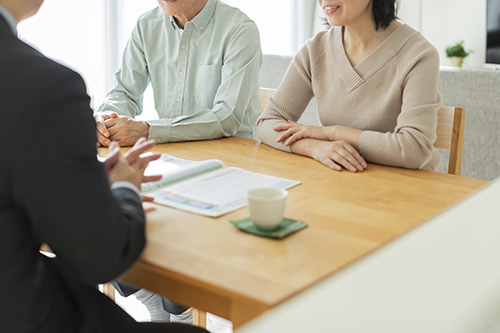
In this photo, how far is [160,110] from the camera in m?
2.06

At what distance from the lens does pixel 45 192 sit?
667 mm

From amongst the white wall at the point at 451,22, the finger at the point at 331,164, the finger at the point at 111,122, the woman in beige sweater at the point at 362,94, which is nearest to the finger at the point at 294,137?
the woman in beige sweater at the point at 362,94

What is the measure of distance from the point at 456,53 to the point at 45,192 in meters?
5.33

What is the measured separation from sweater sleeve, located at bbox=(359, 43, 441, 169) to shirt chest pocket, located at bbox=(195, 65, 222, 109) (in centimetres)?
69

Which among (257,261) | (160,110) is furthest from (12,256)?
(160,110)

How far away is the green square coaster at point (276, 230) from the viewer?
860 mm

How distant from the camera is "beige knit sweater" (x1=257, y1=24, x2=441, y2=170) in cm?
141

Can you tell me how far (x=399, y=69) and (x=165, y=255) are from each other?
1045mm

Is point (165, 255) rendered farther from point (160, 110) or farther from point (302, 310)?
point (160, 110)

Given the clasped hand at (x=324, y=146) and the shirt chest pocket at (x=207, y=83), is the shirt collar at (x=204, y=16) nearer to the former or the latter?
the shirt chest pocket at (x=207, y=83)

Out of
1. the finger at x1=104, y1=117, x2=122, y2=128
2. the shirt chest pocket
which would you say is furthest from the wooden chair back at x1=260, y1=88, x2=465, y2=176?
the finger at x1=104, y1=117, x2=122, y2=128

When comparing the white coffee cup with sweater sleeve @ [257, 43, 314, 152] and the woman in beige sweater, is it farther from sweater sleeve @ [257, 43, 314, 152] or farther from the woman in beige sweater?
sweater sleeve @ [257, 43, 314, 152]

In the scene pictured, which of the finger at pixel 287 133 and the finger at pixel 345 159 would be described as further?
the finger at pixel 287 133

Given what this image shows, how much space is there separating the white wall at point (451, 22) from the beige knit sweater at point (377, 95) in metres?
4.30
